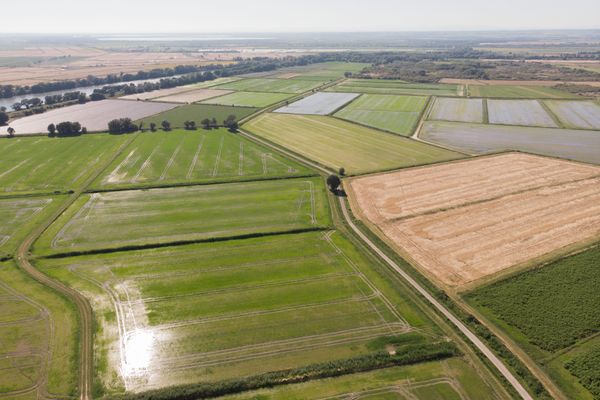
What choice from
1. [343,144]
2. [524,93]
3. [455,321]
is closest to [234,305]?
[455,321]

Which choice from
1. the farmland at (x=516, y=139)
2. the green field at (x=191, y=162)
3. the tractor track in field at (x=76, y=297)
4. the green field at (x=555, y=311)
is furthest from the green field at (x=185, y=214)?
the farmland at (x=516, y=139)

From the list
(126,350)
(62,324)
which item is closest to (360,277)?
(126,350)

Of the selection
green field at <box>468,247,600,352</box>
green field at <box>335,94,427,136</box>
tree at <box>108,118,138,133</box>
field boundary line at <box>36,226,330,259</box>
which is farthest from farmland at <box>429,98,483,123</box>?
tree at <box>108,118,138,133</box>

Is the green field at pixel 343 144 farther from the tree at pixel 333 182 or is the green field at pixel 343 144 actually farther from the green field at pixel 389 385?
the green field at pixel 389 385

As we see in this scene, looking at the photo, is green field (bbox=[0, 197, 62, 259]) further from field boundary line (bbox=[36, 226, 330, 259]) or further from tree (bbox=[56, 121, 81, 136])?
tree (bbox=[56, 121, 81, 136])

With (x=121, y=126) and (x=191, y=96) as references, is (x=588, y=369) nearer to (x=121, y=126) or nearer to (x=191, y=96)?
(x=121, y=126)

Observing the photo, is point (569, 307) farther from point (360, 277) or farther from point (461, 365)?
point (360, 277)

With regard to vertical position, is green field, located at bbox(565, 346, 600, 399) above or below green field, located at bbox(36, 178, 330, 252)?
below
